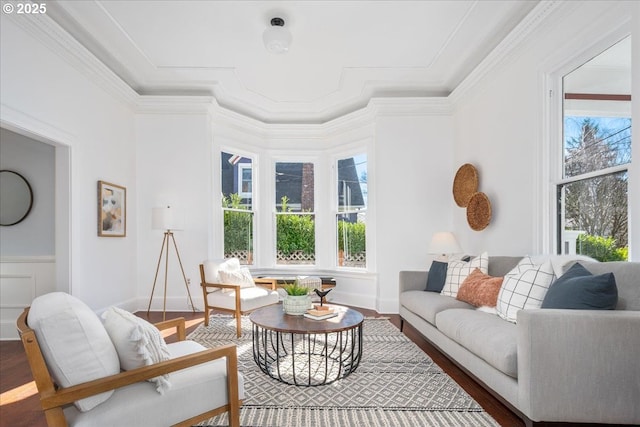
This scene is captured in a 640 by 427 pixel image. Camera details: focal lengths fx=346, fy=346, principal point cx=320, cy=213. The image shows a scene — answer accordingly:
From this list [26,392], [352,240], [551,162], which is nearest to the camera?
[26,392]

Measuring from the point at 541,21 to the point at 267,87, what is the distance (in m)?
3.26

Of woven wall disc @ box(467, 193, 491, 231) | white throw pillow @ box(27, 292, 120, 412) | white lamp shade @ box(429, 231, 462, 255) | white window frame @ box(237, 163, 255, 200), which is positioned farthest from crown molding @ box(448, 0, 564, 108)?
white throw pillow @ box(27, 292, 120, 412)

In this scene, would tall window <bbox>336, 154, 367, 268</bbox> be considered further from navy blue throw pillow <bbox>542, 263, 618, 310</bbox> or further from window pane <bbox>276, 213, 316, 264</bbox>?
navy blue throw pillow <bbox>542, 263, 618, 310</bbox>

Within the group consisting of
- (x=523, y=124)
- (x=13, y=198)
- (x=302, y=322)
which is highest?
(x=523, y=124)

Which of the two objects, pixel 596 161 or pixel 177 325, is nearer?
pixel 177 325

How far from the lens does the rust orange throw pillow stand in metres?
2.82

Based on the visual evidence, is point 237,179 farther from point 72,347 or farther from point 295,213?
point 72,347

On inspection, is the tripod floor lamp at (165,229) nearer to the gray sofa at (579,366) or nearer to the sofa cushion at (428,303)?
the sofa cushion at (428,303)

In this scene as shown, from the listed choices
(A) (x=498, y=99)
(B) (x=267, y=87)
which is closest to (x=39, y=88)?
(B) (x=267, y=87)

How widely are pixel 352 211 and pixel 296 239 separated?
111cm

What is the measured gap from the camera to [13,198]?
3.98 m

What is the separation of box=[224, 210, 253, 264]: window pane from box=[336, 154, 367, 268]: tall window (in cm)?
147

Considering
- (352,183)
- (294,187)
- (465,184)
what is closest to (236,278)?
(294,187)

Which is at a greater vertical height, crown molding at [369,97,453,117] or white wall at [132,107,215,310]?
crown molding at [369,97,453,117]
